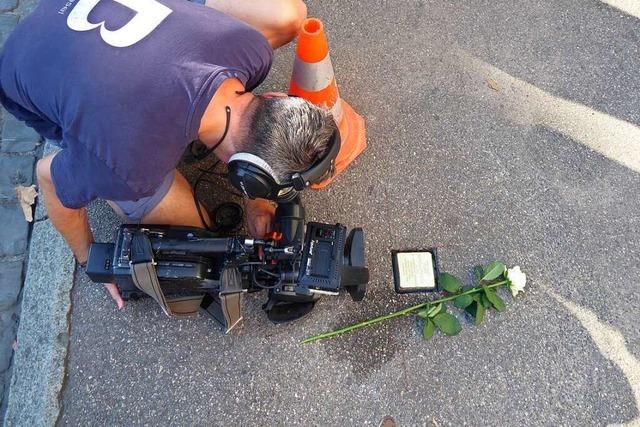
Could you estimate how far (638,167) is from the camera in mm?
2621

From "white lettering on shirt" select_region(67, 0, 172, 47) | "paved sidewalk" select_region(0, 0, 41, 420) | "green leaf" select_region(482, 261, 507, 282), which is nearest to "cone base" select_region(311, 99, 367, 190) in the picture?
"green leaf" select_region(482, 261, 507, 282)

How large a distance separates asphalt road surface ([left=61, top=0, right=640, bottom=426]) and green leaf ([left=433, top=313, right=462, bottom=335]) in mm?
88

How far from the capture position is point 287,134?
171 centimetres

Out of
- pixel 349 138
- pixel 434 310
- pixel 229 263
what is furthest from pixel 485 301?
pixel 229 263

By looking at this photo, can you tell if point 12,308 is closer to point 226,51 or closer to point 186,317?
point 186,317

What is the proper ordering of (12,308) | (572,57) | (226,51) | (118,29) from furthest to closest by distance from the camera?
(572,57), (12,308), (226,51), (118,29)

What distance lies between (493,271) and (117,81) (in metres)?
1.82

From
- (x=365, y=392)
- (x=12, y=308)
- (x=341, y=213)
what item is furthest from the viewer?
(x=341, y=213)

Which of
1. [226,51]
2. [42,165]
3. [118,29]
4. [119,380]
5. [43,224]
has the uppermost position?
[118,29]

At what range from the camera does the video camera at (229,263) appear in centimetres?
185

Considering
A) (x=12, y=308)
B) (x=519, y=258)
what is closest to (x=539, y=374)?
(x=519, y=258)

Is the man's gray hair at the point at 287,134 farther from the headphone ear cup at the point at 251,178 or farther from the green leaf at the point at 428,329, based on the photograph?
the green leaf at the point at 428,329

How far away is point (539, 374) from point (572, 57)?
1.96m

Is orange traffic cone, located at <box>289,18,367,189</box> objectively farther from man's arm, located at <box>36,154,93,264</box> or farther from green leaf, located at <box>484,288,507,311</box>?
man's arm, located at <box>36,154,93,264</box>
